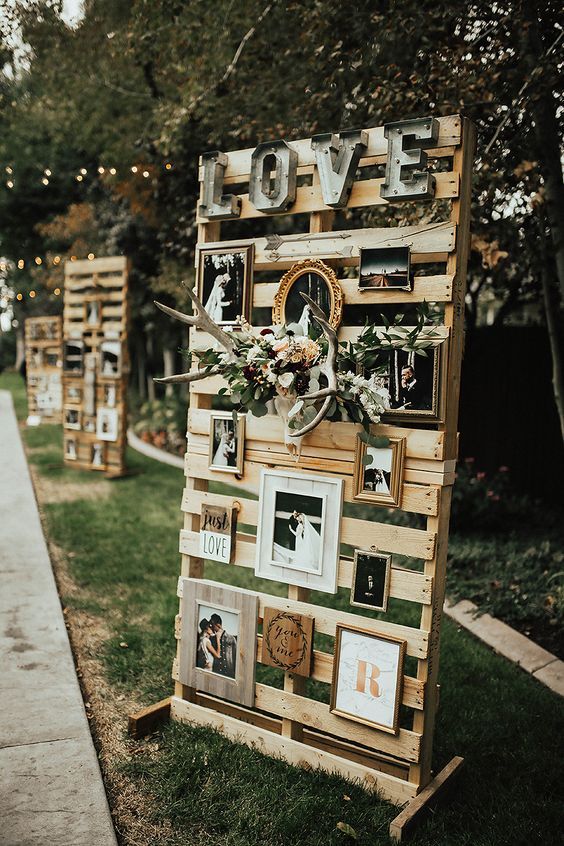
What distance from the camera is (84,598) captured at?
196 inches

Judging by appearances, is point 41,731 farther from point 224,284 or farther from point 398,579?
point 224,284

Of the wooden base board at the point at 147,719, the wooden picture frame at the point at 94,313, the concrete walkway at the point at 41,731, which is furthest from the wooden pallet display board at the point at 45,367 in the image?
the wooden base board at the point at 147,719

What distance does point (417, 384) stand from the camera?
2738mm

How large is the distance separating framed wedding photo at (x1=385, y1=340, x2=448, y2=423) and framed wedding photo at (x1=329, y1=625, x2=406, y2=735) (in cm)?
94

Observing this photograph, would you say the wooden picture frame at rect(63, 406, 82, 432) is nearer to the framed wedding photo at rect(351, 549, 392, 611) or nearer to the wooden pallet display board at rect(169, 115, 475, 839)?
the wooden pallet display board at rect(169, 115, 475, 839)

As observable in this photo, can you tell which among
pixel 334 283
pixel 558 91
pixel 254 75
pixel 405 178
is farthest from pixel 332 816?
pixel 254 75

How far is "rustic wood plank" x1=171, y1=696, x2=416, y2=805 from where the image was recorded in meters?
2.85

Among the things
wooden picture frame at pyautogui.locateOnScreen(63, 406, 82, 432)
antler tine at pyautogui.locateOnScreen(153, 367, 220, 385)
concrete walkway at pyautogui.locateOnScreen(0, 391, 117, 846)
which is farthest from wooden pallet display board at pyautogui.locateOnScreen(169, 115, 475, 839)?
wooden picture frame at pyautogui.locateOnScreen(63, 406, 82, 432)

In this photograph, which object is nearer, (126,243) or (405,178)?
(405,178)

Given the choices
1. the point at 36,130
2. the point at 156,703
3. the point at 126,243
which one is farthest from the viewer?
the point at 36,130

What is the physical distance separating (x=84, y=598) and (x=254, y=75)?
16.8ft

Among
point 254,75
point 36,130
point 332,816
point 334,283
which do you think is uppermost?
→ point 36,130

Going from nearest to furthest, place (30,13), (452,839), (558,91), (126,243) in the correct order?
(452,839), (558,91), (30,13), (126,243)

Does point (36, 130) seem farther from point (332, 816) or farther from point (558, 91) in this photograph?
point (332, 816)
